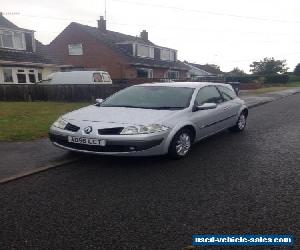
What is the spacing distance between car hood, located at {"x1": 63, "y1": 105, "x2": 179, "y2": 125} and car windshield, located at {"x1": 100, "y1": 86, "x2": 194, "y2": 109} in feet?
1.00

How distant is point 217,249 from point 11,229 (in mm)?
2107

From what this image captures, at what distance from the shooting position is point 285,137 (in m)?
7.70

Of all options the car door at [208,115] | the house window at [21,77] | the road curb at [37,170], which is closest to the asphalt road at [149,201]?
the road curb at [37,170]

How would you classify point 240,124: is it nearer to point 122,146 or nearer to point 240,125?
point 240,125

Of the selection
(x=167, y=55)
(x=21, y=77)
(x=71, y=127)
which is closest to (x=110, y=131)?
(x=71, y=127)

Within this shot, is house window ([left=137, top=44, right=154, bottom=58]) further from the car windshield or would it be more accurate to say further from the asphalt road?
the asphalt road

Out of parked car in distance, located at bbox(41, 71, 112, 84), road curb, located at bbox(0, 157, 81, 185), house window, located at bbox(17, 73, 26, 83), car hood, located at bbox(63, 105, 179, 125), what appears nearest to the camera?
road curb, located at bbox(0, 157, 81, 185)

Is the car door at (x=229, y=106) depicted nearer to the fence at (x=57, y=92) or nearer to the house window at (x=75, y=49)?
the fence at (x=57, y=92)

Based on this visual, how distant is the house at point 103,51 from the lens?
35250 mm

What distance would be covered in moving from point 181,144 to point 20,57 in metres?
24.5

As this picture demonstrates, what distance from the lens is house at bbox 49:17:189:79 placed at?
3525cm

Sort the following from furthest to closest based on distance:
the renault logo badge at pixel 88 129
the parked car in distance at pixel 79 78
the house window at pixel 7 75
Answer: the house window at pixel 7 75
the parked car in distance at pixel 79 78
the renault logo badge at pixel 88 129

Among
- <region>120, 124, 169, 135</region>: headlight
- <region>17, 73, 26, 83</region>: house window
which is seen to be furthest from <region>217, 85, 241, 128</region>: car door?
<region>17, 73, 26, 83</region>: house window

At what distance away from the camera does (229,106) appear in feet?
25.0
